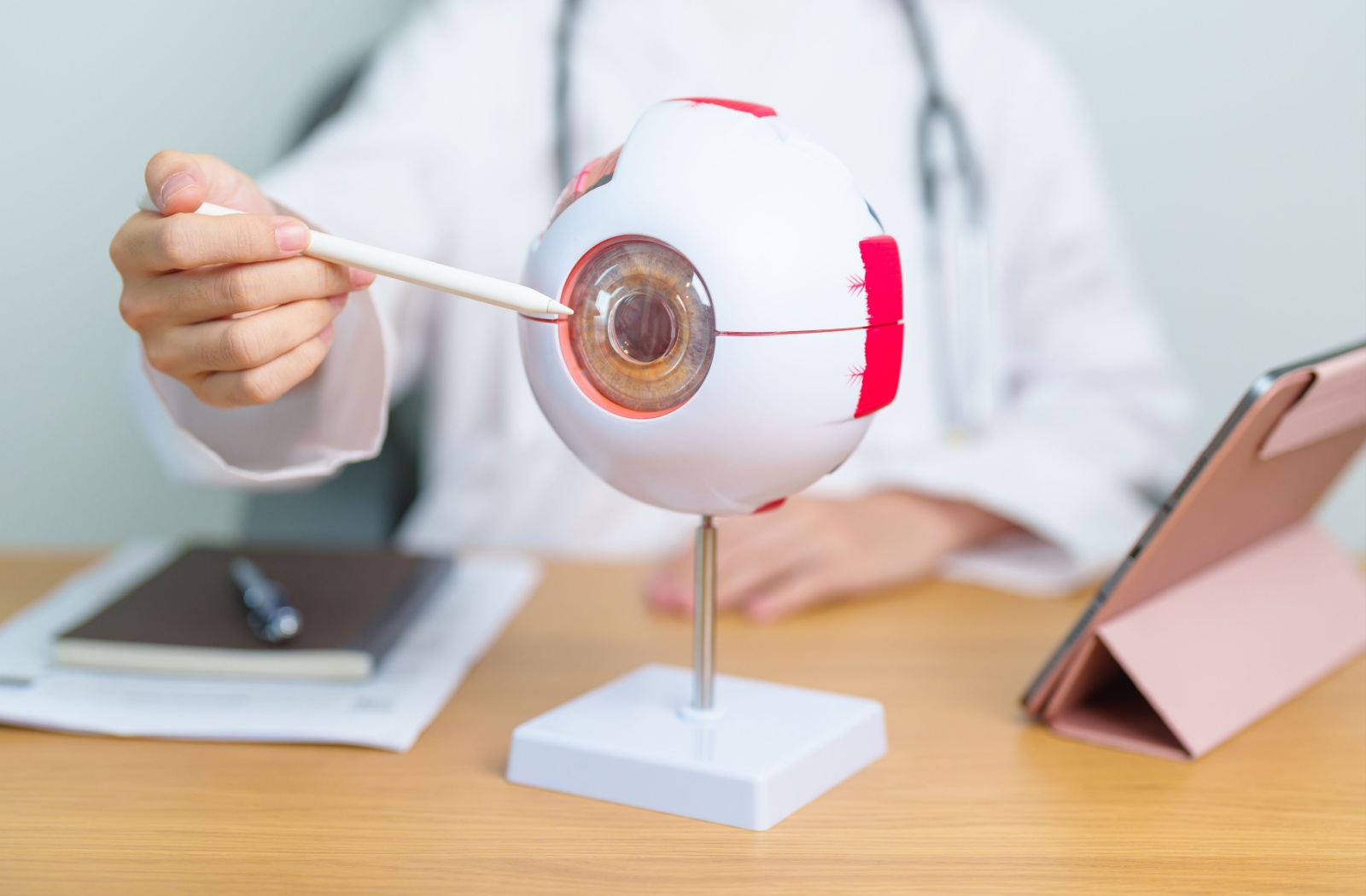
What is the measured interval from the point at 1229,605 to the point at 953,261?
0.54m

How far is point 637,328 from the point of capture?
41 centimetres

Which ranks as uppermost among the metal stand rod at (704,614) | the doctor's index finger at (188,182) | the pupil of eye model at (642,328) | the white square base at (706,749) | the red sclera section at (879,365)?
the doctor's index finger at (188,182)

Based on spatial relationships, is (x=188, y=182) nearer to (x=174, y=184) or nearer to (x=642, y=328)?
(x=174, y=184)

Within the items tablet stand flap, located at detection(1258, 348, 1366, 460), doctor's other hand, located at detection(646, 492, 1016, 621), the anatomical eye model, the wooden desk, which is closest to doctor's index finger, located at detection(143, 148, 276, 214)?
the anatomical eye model

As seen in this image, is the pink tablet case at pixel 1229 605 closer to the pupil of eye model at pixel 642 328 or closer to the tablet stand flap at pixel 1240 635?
the tablet stand flap at pixel 1240 635

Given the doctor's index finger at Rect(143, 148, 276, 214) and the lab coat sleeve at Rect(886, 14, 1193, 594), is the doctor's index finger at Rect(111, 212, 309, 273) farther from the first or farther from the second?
the lab coat sleeve at Rect(886, 14, 1193, 594)

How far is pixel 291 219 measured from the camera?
1.39 ft

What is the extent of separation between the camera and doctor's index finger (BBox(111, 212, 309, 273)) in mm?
416

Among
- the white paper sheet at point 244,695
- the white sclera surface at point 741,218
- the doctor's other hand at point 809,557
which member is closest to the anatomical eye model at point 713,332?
the white sclera surface at point 741,218

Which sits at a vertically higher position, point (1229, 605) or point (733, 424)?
point (733, 424)

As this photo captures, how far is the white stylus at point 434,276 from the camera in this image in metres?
0.41

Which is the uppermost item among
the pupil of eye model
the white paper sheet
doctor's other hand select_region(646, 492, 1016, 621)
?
the pupil of eye model

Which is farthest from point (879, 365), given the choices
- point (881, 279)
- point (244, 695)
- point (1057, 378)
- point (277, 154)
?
point (277, 154)

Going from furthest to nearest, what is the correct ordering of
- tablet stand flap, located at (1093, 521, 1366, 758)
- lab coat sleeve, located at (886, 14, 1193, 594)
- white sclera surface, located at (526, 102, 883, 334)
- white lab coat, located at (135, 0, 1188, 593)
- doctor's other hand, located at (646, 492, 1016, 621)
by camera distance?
white lab coat, located at (135, 0, 1188, 593) → lab coat sleeve, located at (886, 14, 1193, 594) → doctor's other hand, located at (646, 492, 1016, 621) → tablet stand flap, located at (1093, 521, 1366, 758) → white sclera surface, located at (526, 102, 883, 334)
